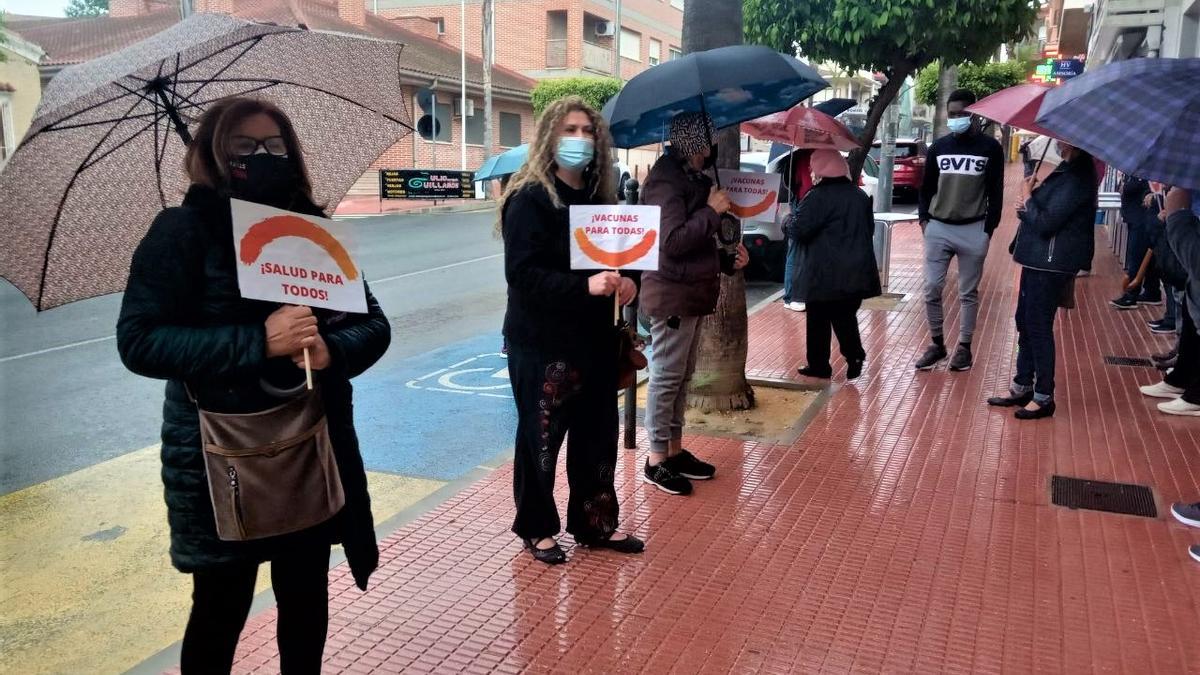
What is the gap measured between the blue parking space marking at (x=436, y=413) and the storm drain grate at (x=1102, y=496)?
10.1ft

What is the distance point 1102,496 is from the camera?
16.1 ft

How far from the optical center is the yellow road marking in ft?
11.6

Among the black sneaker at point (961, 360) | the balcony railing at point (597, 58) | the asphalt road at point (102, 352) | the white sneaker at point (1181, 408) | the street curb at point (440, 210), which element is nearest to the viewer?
the asphalt road at point (102, 352)

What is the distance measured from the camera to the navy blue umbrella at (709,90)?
471 centimetres

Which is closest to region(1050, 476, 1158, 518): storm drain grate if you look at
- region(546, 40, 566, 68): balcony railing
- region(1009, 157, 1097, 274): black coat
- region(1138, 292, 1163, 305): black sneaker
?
region(1009, 157, 1097, 274): black coat

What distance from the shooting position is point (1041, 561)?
13.5 feet

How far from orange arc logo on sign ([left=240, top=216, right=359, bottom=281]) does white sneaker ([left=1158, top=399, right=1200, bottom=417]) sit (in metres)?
5.88

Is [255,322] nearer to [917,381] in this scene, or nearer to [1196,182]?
[1196,182]

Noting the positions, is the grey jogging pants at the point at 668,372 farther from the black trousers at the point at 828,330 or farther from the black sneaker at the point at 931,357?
the black sneaker at the point at 931,357

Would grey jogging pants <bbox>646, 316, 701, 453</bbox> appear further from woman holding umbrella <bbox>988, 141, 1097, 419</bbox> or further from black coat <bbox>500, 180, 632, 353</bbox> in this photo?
woman holding umbrella <bbox>988, 141, 1097, 419</bbox>

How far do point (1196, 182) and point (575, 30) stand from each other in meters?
39.1

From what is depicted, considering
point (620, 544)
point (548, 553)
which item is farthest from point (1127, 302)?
point (548, 553)

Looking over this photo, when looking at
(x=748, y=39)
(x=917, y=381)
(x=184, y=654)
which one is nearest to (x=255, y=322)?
(x=184, y=654)

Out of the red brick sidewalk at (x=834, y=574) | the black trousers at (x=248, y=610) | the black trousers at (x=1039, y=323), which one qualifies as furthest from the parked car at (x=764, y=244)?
the black trousers at (x=248, y=610)
